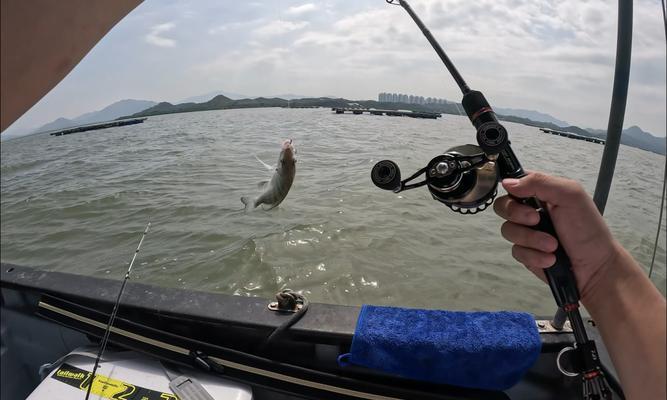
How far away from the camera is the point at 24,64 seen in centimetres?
59

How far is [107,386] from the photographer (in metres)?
2.00

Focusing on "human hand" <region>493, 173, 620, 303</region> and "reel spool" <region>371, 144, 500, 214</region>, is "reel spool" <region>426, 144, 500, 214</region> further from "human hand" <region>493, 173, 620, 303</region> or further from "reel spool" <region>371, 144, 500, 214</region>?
"human hand" <region>493, 173, 620, 303</region>

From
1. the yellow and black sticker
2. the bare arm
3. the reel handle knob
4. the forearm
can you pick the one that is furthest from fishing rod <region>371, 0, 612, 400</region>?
the yellow and black sticker

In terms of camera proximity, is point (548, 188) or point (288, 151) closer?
point (548, 188)

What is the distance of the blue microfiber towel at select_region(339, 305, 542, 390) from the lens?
184 centimetres

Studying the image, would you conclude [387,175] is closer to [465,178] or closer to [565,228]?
[465,178]

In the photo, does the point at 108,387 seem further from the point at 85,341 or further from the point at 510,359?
the point at 510,359

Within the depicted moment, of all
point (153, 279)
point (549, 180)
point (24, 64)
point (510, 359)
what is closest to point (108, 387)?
point (24, 64)

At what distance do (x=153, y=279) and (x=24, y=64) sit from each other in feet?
17.6

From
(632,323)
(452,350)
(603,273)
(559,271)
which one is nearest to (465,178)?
(559,271)

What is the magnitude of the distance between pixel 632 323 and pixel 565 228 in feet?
1.18

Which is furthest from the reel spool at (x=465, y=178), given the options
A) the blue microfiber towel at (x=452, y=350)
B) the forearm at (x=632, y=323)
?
the blue microfiber towel at (x=452, y=350)

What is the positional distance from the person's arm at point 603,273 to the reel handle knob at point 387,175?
42 cm

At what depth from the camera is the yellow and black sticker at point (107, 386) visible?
1946 millimetres
